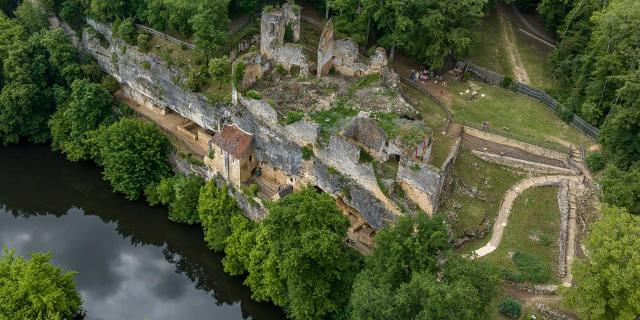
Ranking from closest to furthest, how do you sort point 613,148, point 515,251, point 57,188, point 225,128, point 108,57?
point 515,251
point 613,148
point 225,128
point 57,188
point 108,57

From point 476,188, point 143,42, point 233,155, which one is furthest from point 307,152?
point 143,42

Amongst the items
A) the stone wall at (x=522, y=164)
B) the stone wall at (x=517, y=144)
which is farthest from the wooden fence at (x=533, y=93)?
the stone wall at (x=522, y=164)

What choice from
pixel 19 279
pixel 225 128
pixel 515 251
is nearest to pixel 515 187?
pixel 515 251

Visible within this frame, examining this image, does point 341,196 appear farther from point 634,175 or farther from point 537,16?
point 537,16

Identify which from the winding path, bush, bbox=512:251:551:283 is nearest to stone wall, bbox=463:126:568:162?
the winding path

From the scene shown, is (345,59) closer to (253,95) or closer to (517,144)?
(253,95)

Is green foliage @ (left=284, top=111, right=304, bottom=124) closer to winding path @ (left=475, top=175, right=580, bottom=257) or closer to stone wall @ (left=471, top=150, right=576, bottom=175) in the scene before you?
stone wall @ (left=471, top=150, right=576, bottom=175)

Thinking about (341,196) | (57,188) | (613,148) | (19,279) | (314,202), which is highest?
(613,148)
